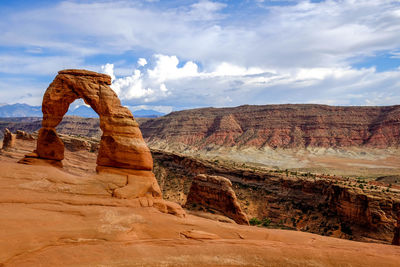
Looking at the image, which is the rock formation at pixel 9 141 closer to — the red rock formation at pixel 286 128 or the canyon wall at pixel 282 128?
the canyon wall at pixel 282 128

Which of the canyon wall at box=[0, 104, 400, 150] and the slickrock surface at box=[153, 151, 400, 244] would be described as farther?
the canyon wall at box=[0, 104, 400, 150]

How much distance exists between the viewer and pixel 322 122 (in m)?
139

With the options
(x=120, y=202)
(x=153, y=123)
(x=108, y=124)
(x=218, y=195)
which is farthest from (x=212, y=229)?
(x=153, y=123)

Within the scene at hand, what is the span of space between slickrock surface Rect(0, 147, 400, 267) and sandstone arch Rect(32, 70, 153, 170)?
112 inches

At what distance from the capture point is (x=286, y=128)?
14088 cm

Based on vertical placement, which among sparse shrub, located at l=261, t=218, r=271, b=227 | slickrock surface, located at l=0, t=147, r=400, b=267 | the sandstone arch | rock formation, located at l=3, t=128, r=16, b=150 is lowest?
sparse shrub, located at l=261, t=218, r=271, b=227

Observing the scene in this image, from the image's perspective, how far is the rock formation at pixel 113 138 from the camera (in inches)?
663

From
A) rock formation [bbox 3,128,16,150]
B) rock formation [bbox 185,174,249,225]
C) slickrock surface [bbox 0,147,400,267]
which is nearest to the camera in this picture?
slickrock surface [bbox 0,147,400,267]

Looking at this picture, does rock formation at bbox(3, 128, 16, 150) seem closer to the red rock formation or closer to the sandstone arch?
the sandstone arch

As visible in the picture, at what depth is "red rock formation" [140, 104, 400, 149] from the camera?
13038cm

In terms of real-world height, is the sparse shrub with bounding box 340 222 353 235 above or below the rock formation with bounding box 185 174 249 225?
below

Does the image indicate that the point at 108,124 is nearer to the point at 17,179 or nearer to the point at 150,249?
the point at 17,179

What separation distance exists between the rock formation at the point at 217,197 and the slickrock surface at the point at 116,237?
14726mm

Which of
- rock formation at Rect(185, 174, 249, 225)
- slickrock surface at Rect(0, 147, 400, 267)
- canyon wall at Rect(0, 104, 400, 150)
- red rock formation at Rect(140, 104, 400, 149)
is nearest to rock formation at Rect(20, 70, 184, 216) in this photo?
slickrock surface at Rect(0, 147, 400, 267)
